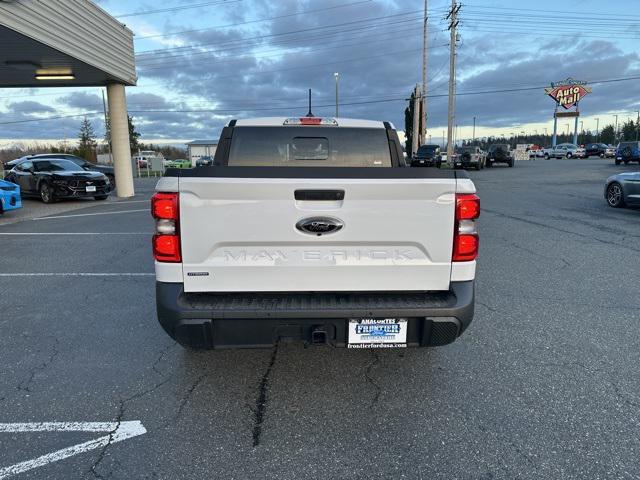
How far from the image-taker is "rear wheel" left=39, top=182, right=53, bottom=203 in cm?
1536

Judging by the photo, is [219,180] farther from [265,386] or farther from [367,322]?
[265,386]

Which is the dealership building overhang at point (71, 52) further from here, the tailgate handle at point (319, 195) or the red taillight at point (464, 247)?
the red taillight at point (464, 247)

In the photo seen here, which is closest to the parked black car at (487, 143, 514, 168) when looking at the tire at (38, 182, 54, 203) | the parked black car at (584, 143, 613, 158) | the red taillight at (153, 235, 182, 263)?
the parked black car at (584, 143, 613, 158)

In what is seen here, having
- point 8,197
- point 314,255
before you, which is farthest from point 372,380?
point 8,197

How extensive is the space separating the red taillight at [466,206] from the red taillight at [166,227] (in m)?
1.73

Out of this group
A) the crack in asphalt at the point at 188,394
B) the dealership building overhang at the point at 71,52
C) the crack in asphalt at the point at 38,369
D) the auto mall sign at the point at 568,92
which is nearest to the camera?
the crack in asphalt at the point at 188,394

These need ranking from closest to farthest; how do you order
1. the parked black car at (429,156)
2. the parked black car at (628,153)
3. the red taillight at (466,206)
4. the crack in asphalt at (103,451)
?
the crack in asphalt at (103,451) → the red taillight at (466,206) → the parked black car at (429,156) → the parked black car at (628,153)

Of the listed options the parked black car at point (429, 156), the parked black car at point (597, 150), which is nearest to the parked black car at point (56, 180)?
the parked black car at point (429, 156)

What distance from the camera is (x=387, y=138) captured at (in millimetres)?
4293

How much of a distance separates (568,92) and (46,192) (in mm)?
70279

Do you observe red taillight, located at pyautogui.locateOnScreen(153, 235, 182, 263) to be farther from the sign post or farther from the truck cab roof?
the sign post

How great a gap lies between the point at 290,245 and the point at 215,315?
0.62 metres

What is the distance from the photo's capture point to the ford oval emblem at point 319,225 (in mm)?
2795

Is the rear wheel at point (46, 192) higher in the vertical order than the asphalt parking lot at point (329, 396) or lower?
higher
